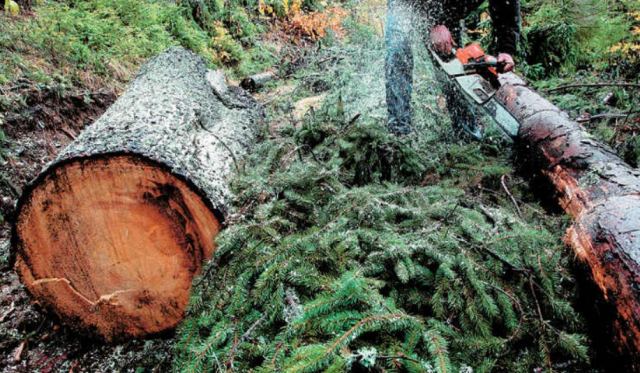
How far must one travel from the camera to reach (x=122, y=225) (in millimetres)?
2277

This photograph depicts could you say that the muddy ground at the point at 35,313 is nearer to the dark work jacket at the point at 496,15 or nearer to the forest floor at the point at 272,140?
the forest floor at the point at 272,140

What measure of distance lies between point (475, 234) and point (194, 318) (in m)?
1.38

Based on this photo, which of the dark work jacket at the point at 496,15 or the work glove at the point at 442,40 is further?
the dark work jacket at the point at 496,15

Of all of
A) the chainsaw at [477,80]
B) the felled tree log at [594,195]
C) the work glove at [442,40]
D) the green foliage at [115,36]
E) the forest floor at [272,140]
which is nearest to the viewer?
the felled tree log at [594,195]

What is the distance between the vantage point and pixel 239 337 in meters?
1.68

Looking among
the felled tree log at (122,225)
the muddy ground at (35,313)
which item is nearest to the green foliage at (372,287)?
the felled tree log at (122,225)

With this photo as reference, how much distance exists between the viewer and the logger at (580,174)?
1698 mm

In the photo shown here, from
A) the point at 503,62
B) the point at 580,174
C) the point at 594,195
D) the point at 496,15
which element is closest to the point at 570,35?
the point at 496,15

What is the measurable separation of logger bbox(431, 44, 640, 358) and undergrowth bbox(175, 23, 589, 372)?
0.54 ft

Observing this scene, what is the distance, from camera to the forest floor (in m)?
2.42

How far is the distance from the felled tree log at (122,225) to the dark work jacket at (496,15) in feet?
9.79

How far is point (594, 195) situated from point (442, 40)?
6.75 feet

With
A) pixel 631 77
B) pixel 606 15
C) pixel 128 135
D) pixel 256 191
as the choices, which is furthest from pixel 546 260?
pixel 606 15

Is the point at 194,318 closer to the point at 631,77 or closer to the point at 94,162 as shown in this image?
the point at 94,162
